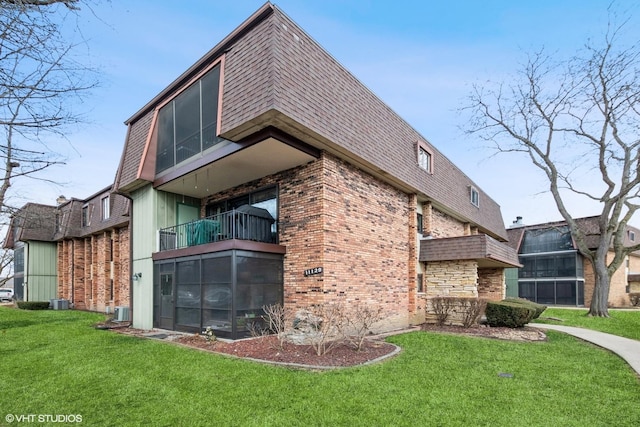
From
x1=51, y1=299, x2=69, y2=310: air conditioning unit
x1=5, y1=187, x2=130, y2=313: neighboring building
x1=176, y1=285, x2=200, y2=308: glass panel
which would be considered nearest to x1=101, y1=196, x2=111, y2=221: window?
x1=5, y1=187, x2=130, y2=313: neighboring building

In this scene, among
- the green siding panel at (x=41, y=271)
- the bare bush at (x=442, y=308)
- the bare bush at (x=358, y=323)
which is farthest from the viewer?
the green siding panel at (x=41, y=271)

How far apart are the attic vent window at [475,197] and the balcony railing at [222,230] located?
13343mm

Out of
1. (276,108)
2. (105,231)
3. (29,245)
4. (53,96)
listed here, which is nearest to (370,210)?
(276,108)

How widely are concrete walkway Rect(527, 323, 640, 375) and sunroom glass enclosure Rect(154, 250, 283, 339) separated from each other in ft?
25.6

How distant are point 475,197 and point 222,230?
592 inches

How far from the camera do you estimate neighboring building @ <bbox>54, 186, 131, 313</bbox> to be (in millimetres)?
19080

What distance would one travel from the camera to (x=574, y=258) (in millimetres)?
25703

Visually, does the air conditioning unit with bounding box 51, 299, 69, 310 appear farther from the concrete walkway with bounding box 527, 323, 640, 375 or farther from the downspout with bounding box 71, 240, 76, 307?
the concrete walkway with bounding box 527, 323, 640, 375

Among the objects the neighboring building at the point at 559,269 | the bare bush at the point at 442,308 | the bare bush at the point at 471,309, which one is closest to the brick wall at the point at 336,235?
the bare bush at the point at 442,308

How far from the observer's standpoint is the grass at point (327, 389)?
4328 mm

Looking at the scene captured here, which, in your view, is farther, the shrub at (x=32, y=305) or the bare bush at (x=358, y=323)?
the shrub at (x=32, y=305)

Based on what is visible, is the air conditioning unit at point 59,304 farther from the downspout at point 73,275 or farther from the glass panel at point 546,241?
the glass panel at point 546,241

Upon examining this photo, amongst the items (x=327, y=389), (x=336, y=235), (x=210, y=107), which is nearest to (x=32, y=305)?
(x=210, y=107)

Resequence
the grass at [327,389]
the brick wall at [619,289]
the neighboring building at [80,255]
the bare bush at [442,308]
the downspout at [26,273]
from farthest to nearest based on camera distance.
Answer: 1. the brick wall at [619,289]
2. the downspout at [26,273]
3. the neighboring building at [80,255]
4. the bare bush at [442,308]
5. the grass at [327,389]
